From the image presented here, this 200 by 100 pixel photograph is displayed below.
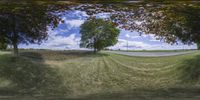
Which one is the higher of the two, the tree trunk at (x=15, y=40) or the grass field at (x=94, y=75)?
the tree trunk at (x=15, y=40)

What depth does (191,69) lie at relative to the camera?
6070mm

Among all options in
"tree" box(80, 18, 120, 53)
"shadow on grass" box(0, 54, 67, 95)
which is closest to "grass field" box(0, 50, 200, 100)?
"shadow on grass" box(0, 54, 67, 95)

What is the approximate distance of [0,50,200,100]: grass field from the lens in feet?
19.4

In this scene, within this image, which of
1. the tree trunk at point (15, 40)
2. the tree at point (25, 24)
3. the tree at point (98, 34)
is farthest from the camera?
the tree trunk at point (15, 40)

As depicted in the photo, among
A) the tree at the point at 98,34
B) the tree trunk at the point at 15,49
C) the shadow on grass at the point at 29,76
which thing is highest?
the tree at the point at 98,34

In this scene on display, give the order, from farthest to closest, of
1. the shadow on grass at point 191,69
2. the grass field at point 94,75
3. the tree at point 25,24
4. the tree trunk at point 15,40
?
1. the shadow on grass at point 191,69
2. the grass field at point 94,75
3. the tree trunk at point 15,40
4. the tree at point 25,24

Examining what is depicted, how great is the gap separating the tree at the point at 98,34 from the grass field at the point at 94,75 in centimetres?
15

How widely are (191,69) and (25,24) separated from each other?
2471mm

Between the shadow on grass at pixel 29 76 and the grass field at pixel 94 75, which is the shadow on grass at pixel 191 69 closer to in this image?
the grass field at pixel 94 75

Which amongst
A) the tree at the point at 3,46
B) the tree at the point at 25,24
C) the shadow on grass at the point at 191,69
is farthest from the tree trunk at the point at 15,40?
the shadow on grass at the point at 191,69

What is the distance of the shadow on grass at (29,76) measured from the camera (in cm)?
598

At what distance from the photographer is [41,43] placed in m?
5.80

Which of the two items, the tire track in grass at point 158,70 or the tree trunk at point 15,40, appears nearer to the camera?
the tree trunk at point 15,40

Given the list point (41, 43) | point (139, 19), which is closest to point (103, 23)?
point (139, 19)
